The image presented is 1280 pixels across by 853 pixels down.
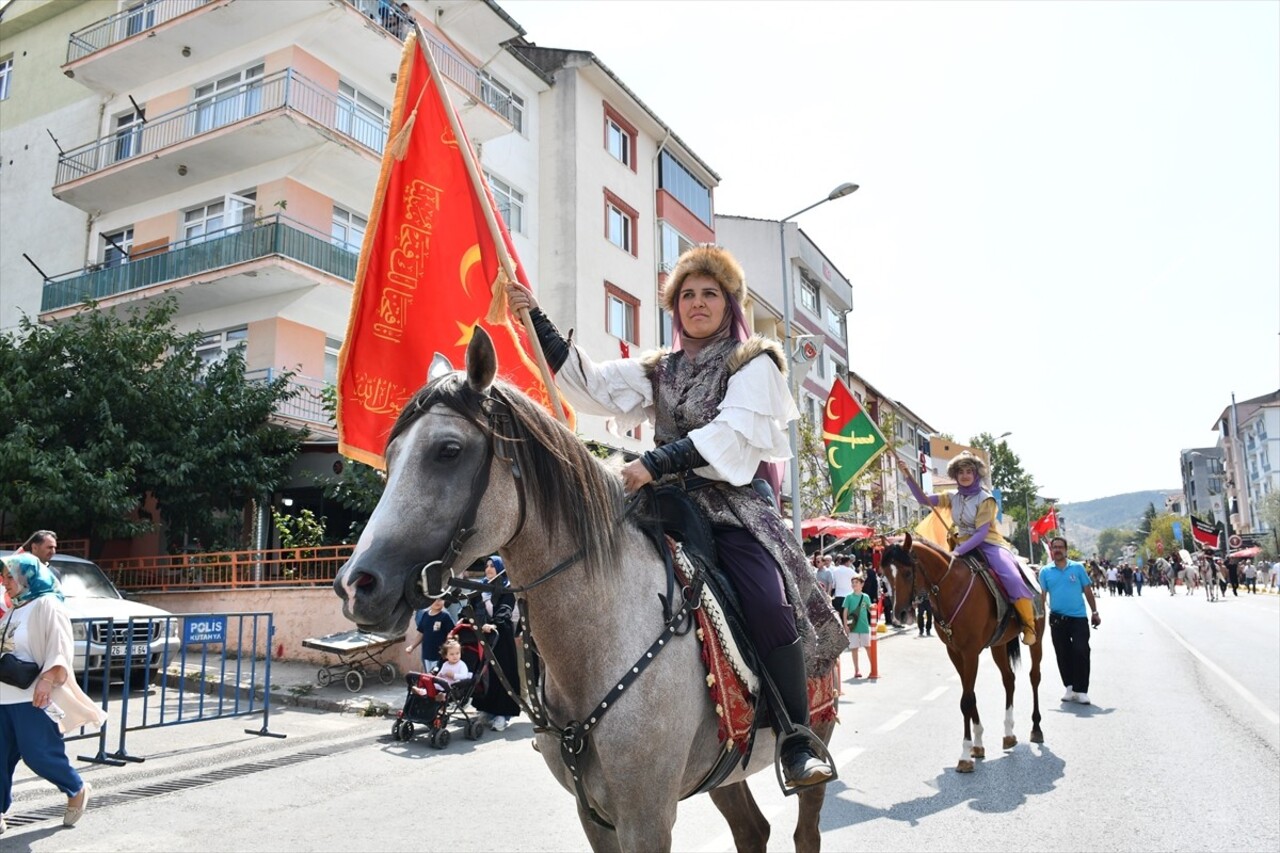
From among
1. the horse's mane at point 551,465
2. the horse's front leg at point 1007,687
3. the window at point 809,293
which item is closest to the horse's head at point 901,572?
the horse's front leg at point 1007,687

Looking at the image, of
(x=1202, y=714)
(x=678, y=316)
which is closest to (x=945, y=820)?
(x=678, y=316)

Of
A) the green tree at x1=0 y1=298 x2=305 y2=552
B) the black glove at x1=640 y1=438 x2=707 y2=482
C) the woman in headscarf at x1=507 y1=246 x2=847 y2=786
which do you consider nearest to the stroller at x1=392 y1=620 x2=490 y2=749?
the woman in headscarf at x1=507 y1=246 x2=847 y2=786

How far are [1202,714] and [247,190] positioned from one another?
69.8 feet

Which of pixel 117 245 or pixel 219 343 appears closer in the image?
pixel 219 343

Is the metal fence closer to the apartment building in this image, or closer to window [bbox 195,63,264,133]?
window [bbox 195,63,264,133]

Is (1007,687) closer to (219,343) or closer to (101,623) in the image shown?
(101,623)

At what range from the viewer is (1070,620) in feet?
37.3

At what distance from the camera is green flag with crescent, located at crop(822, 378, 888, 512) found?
646 inches

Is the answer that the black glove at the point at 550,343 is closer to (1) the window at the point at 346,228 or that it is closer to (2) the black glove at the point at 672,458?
(2) the black glove at the point at 672,458

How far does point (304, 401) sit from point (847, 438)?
1214cm

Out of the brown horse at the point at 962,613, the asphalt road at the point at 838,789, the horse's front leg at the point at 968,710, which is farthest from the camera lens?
the brown horse at the point at 962,613

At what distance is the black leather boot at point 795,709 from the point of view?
304cm

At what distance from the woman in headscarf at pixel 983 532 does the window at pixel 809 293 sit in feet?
107

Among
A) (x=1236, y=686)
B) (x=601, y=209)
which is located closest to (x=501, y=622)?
(x=1236, y=686)
